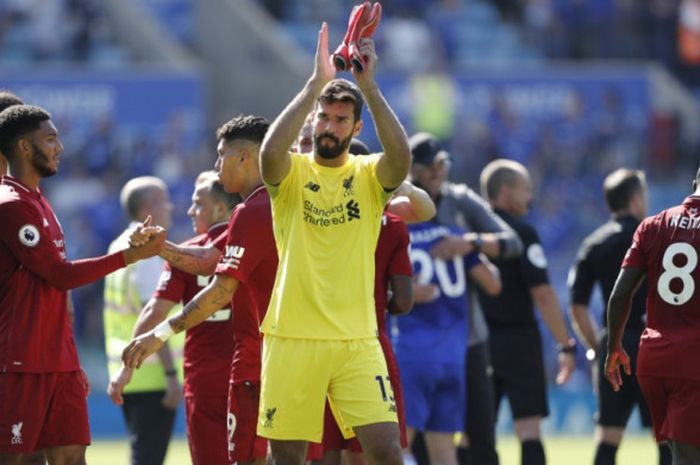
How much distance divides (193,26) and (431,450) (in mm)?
16344

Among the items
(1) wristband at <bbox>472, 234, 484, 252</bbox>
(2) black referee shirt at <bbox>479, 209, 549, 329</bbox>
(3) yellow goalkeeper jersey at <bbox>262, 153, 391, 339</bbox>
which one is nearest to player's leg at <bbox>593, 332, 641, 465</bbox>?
(2) black referee shirt at <bbox>479, 209, 549, 329</bbox>

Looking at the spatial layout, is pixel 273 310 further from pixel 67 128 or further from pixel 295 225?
pixel 67 128

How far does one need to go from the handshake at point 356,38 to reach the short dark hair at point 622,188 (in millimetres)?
3847

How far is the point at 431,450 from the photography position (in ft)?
34.4

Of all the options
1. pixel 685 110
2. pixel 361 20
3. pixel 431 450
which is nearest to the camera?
pixel 361 20

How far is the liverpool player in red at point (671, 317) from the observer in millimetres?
8297

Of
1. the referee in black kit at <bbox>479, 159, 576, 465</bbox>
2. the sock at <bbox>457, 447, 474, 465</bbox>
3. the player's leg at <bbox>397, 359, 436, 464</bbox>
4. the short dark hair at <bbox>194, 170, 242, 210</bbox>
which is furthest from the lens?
the sock at <bbox>457, 447, 474, 465</bbox>

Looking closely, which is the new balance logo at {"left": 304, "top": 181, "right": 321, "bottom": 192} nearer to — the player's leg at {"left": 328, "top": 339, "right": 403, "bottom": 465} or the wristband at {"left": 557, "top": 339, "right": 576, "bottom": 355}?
the player's leg at {"left": 328, "top": 339, "right": 403, "bottom": 465}

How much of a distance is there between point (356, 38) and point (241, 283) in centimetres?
157

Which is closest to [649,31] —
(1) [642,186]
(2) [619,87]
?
(2) [619,87]

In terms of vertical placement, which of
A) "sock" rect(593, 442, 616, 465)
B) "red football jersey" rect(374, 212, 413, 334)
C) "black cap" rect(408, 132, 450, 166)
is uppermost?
"black cap" rect(408, 132, 450, 166)

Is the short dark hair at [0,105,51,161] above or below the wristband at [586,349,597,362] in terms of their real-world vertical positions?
above

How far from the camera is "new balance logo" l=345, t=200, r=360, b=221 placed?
759 cm

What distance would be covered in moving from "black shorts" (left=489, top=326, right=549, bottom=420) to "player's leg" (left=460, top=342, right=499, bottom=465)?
40 centimetres
